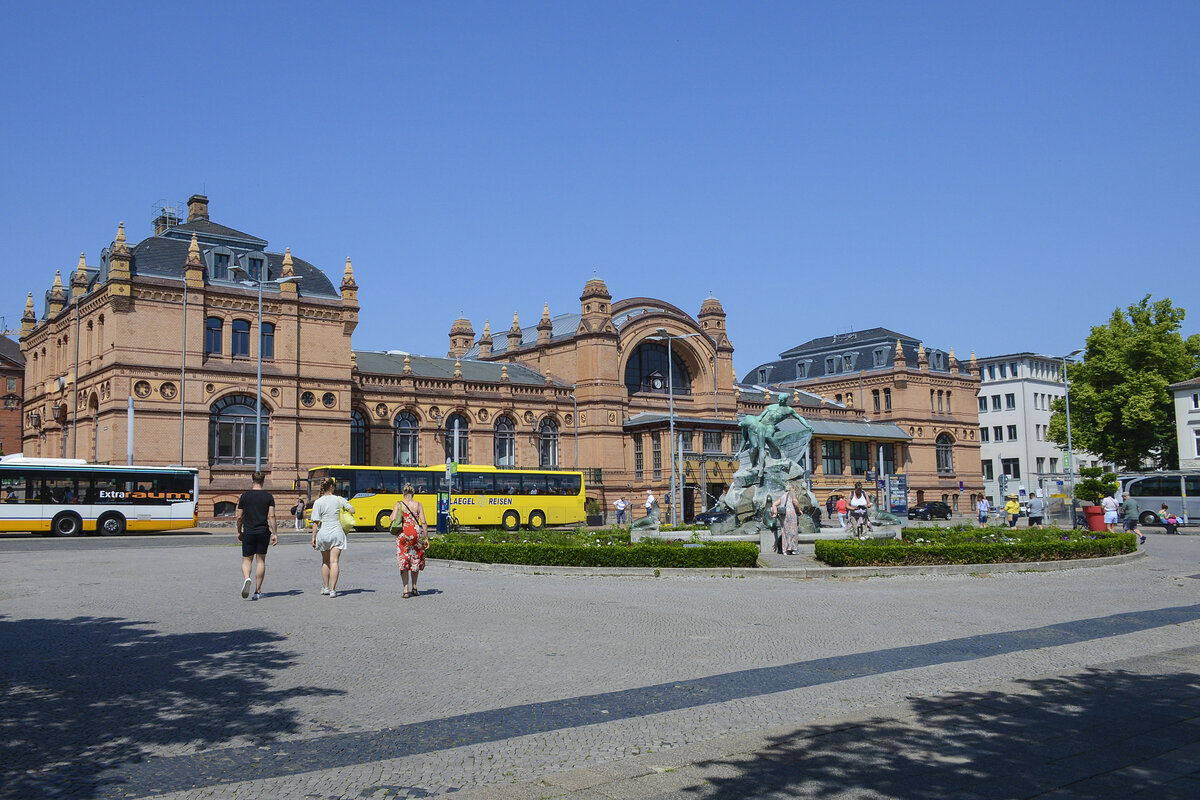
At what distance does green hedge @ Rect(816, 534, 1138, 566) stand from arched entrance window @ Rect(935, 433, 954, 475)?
180 ft

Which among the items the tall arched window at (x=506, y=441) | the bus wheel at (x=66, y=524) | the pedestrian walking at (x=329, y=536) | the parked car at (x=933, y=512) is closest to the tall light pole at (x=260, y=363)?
the bus wheel at (x=66, y=524)

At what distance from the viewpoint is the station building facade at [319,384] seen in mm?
43719

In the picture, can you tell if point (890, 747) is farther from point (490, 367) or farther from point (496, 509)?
point (490, 367)

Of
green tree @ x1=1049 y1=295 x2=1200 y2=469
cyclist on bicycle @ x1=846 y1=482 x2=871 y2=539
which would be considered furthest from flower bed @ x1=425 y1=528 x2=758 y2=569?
green tree @ x1=1049 y1=295 x2=1200 y2=469

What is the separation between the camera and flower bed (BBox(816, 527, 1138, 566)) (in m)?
19.7

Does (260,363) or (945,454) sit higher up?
(260,363)

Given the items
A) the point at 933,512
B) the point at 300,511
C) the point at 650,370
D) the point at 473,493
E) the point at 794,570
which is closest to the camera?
the point at 794,570

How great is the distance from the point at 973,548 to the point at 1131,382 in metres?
43.5

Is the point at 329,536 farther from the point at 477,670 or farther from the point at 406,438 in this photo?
the point at 406,438

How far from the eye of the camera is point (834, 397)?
258 ft

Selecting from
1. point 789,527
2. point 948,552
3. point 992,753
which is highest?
point 789,527

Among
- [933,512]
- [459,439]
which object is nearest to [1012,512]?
[933,512]

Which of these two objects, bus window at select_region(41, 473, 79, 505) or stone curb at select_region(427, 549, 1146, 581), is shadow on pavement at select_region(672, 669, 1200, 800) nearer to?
stone curb at select_region(427, 549, 1146, 581)

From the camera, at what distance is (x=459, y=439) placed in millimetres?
54750
